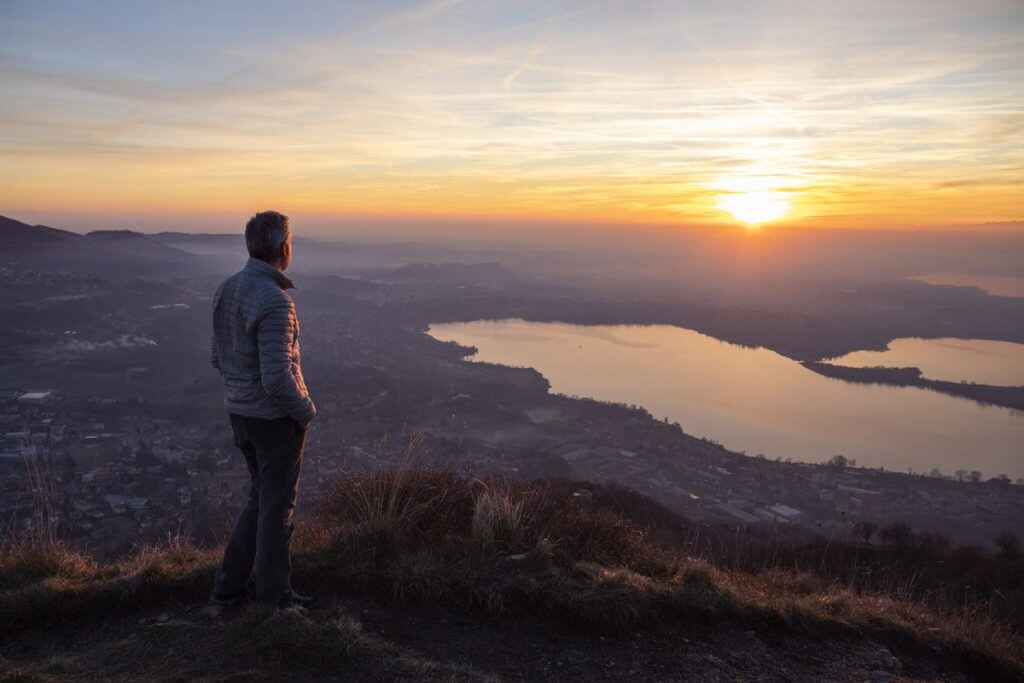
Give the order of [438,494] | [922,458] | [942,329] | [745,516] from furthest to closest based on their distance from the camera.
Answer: [942,329] < [922,458] < [745,516] < [438,494]

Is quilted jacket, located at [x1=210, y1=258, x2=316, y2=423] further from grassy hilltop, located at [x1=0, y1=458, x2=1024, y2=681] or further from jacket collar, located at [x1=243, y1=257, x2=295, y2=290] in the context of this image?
grassy hilltop, located at [x1=0, y1=458, x2=1024, y2=681]

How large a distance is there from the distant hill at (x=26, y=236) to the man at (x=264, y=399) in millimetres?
33891

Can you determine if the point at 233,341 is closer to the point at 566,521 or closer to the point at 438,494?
the point at 438,494

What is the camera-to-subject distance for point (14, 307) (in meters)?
22.8

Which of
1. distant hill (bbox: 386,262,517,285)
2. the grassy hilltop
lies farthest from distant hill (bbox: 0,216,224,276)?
the grassy hilltop

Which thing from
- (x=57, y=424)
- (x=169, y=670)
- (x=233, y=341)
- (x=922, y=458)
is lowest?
(x=922, y=458)

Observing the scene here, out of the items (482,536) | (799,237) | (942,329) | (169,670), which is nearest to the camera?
(169,670)

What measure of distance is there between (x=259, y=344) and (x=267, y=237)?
0.55 m

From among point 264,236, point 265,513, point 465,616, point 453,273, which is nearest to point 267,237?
point 264,236

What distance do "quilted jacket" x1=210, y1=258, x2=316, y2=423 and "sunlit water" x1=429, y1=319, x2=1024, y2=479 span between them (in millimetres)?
21794

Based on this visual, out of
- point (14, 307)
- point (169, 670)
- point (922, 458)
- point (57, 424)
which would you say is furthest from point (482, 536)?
point (14, 307)

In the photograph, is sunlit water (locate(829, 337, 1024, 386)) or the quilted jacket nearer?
the quilted jacket

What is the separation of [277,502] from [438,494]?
1447mm

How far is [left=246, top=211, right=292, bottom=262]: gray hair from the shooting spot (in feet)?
9.68
